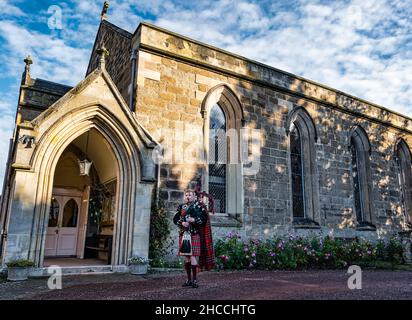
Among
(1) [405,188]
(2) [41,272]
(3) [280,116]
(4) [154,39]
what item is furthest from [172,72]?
(1) [405,188]

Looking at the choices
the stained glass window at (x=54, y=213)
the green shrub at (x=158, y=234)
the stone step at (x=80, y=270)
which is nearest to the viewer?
the stone step at (x=80, y=270)

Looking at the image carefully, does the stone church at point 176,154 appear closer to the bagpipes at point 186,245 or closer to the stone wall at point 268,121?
the stone wall at point 268,121

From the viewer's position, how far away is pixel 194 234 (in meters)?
5.50

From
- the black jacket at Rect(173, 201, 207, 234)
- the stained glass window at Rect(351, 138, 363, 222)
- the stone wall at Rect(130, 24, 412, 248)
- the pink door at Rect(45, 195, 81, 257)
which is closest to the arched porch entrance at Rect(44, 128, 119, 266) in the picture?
the pink door at Rect(45, 195, 81, 257)

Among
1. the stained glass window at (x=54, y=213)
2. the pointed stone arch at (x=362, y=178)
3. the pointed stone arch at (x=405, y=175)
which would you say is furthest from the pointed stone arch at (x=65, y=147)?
the pointed stone arch at (x=405, y=175)

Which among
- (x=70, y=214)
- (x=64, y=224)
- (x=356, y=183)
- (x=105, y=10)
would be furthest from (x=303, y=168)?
(x=105, y=10)

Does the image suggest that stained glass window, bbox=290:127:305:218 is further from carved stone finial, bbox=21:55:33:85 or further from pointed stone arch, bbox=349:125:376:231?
carved stone finial, bbox=21:55:33:85

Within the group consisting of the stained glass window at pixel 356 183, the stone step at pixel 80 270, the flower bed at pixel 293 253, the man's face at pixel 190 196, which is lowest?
the stone step at pixel 80 270

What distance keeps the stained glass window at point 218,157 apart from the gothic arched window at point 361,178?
587 centimetres

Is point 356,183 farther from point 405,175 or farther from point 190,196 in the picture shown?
point 190,196

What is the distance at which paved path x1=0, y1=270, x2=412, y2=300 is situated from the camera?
482cm

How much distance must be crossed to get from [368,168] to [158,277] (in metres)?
10.1

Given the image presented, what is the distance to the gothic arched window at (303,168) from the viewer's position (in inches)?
443
